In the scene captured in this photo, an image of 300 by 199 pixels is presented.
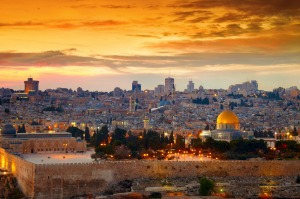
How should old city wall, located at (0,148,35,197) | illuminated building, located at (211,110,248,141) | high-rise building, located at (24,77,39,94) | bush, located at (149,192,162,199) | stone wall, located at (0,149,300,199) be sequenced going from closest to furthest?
bush, located at (149,192,162,199), stone wall, located at (0,149,300,199), old city wall, located at (0,148,35,197), illuminated building, located at (211,110,248,141), high-rise building, located at (24,77,39,94)

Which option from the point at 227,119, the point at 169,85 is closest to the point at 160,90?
the point at 169,85

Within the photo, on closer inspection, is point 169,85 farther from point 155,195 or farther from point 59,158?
point 155,195

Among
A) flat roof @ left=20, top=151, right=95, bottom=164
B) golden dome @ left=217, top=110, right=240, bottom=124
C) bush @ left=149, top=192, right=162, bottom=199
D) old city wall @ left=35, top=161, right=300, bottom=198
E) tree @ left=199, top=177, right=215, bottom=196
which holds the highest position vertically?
golden dome @ left=217, top=110, right=240, bottom=124

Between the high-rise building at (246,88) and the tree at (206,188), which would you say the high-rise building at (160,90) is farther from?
the tree at (206,188)

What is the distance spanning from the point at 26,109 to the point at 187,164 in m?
59.1

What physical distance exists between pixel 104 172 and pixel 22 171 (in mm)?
3589

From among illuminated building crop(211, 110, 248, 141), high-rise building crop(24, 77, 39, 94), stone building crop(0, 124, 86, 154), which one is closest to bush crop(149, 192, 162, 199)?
stone building crop(0, 124, 86, 154)

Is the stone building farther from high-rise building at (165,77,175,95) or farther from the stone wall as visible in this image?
high-rise building at (165,77,175,95)

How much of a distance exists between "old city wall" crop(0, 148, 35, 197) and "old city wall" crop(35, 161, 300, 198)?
0.63 metres

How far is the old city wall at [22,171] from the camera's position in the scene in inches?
1196

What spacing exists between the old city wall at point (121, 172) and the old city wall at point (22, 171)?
24.9 inches

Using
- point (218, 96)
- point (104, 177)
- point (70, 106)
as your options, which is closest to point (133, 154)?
point (104, 177)

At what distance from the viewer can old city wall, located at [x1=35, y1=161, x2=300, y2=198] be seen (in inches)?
1182

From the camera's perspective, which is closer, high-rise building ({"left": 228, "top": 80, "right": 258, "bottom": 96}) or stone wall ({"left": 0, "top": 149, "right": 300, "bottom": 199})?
stone wall ({"left": 0, "top": 149, "right": 300, "bottom": 199})
